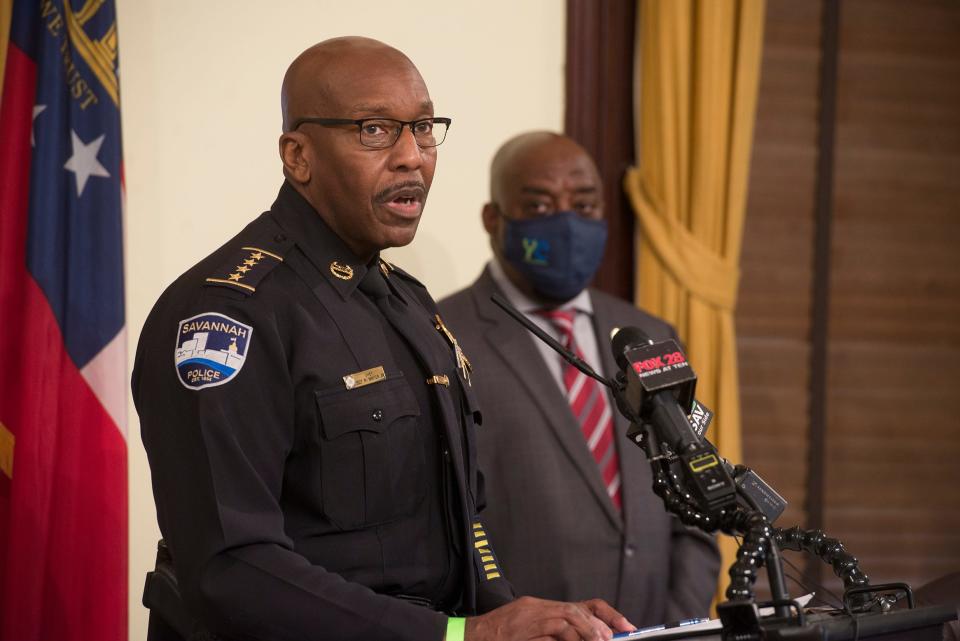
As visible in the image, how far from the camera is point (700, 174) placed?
3729 millimetres

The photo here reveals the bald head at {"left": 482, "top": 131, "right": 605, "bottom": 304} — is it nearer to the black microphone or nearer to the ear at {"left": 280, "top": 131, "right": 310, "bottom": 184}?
the ear at {"left": 280, "top": 131, "right": 310, "bottom": 184}

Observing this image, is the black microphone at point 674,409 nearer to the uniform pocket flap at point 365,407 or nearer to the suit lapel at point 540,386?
the uniform pocket flap at point 365,407

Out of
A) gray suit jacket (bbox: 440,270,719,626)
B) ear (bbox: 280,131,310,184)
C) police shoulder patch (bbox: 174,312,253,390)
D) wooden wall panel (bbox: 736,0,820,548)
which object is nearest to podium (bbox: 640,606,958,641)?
police shoulder patch (bbox: 174,312,253,390)

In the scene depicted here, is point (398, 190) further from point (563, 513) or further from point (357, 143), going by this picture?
point (563, 513)

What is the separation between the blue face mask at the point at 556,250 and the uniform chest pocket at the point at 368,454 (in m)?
1.40

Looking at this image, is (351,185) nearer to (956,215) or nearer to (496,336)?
(496,336)

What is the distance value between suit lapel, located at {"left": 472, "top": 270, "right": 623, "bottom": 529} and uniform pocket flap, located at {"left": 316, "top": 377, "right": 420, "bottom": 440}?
1259 mm

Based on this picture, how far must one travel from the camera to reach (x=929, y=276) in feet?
13.6

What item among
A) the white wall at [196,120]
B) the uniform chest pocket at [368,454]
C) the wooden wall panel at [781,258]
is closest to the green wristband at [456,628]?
the uniform chest pocket at [368,454]

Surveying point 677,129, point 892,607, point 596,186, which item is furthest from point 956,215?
point 892,607

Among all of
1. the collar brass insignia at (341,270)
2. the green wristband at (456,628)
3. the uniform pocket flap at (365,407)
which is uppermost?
the collar brass insignia at (341,270)

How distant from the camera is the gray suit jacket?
10.1 ft

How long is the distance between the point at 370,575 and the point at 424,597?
13 centimetres

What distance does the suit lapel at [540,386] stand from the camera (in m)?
3.13
